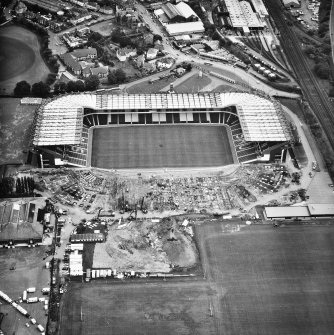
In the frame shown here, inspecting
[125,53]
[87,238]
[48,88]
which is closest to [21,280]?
[87,238]

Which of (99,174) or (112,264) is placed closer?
(112,264)

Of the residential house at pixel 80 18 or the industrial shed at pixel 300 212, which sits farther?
the residential house at pixel 80 18

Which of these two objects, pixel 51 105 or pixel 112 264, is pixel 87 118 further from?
pixel 112 264

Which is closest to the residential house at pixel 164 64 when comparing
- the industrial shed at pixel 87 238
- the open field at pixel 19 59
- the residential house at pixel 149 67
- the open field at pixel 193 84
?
the residential house at pixel 149 67

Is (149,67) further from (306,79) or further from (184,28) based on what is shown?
(306,79)

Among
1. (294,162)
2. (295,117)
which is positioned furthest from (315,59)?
(294,162)

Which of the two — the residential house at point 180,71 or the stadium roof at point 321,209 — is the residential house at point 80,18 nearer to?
the residential house at point 180,71

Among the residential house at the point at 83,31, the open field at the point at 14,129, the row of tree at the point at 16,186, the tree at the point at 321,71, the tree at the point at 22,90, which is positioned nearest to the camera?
the row of tree at the point at 16,186
